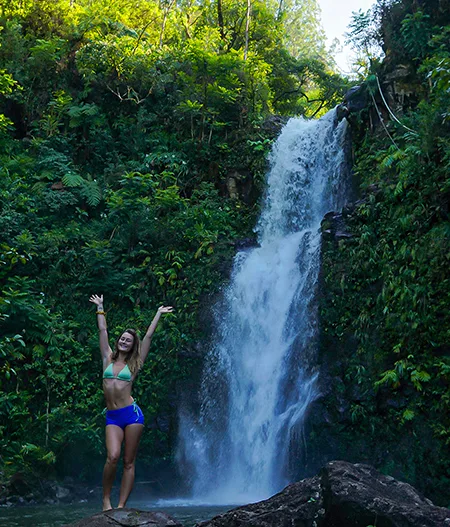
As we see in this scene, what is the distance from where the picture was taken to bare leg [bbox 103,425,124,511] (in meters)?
5.45

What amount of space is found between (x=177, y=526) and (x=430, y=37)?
12.2 m

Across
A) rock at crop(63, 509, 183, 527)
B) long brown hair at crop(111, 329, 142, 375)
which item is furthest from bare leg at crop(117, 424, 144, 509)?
long brown hair at crop(111, 329, 142, 375)

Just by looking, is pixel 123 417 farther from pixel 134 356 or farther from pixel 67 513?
pixel 67 513

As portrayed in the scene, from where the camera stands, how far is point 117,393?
5.53 metres

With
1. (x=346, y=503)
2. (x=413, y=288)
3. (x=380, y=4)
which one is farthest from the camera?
(x=380, y=4)

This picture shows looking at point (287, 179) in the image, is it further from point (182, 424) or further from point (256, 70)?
point (182, 424)

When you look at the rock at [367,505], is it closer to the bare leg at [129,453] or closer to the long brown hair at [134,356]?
the bare leg at [129,453]

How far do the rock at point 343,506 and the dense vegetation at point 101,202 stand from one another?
666 cm

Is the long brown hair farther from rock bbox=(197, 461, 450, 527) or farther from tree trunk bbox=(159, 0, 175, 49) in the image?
tree trunk bbox=(159, 0, 175, 49)

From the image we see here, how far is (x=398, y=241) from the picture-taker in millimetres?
11180

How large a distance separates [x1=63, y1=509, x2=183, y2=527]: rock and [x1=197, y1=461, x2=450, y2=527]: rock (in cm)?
51

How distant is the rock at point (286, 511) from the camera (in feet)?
16.7

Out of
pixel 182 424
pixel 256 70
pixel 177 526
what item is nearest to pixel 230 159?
pixel 256 70

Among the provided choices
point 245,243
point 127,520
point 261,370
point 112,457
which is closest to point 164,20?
→ point 245,243
